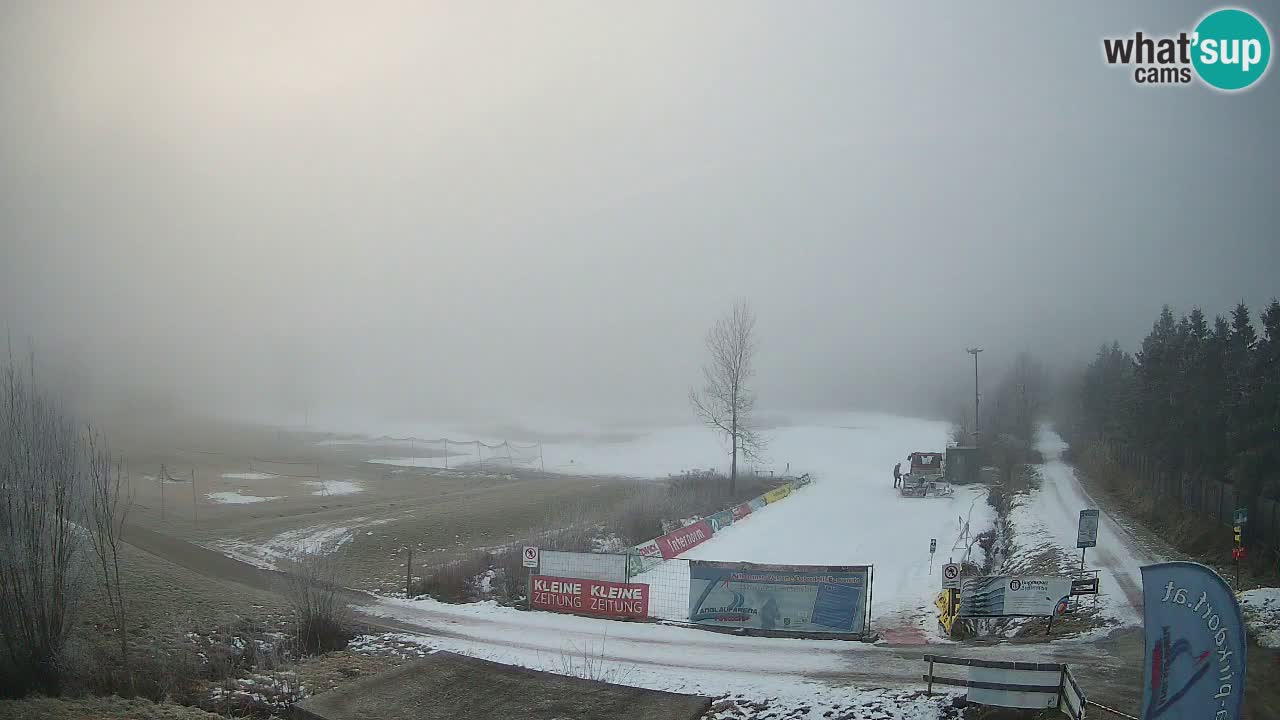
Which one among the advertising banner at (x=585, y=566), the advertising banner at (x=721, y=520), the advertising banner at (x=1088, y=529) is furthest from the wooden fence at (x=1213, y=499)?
the advertising banner at (x=721, y=520)

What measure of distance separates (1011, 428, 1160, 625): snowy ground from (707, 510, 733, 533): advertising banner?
49.7 feet

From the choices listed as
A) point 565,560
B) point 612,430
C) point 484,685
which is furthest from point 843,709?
point 612,430

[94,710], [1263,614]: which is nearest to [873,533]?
[1263,614]

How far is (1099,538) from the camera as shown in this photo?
3033 cm

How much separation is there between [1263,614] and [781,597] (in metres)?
11.1

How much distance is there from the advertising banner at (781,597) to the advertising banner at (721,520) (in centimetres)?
1822

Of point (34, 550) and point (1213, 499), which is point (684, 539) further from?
point (34, 550)

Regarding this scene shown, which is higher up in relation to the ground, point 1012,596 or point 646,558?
point 1012,596

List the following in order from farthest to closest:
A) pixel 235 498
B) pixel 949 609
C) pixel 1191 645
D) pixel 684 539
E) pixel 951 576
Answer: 1. pixel 235 498
2. pixel 684 539
3. pixel 949 609
4. pixel 951 576
5. pixel 1191 645

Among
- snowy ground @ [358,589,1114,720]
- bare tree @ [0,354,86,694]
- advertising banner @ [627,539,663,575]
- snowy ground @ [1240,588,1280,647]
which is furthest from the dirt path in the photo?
bare tree @ [0,354,86,694]

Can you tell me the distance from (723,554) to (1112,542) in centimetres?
1660

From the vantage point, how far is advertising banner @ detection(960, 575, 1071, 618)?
19.9 meters

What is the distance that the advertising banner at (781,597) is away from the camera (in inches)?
784

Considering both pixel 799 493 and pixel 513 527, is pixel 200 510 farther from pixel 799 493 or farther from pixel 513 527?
pixel 799 493
